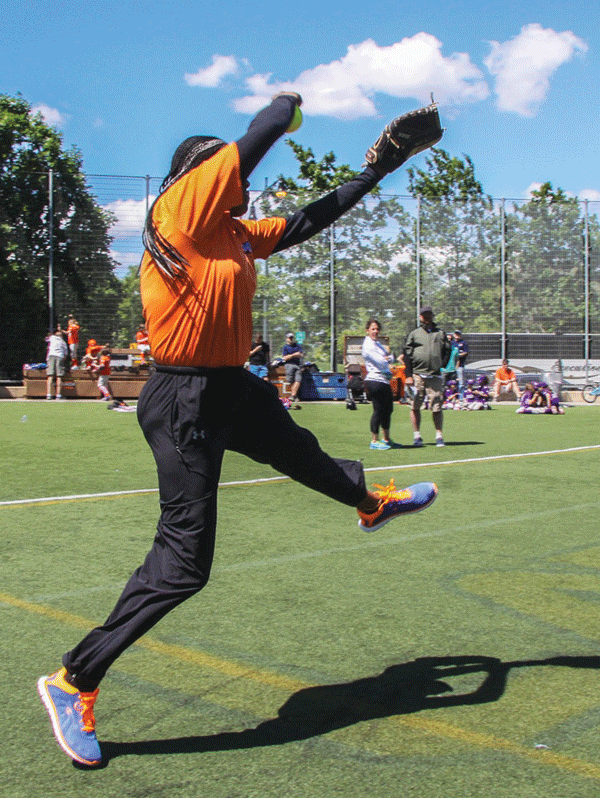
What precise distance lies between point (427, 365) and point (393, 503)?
9187 millimetres

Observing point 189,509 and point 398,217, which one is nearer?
point 189,509

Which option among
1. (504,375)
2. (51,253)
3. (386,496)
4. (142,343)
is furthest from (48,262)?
(386,496)

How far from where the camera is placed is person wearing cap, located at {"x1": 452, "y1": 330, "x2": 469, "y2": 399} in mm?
26998

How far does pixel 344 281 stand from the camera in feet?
101

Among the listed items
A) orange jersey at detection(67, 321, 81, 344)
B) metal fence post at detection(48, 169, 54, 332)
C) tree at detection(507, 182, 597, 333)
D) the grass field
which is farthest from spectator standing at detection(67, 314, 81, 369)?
the grass field

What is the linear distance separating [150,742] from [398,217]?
29707mm

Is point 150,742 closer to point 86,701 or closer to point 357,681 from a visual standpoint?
point 86,701

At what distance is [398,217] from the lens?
31516mm

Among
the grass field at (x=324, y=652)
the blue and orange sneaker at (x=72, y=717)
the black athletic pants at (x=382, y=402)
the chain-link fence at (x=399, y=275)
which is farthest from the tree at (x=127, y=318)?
the blue and orange sneaker at (x=72, y=717)

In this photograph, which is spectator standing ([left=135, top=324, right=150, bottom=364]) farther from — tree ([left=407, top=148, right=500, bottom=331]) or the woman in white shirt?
the woman in white shirt

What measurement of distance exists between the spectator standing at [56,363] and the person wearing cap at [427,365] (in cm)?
1375

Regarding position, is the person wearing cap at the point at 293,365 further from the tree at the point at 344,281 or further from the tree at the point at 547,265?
the tree at the point at 547,265

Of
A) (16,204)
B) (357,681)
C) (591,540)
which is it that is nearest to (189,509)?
(357,681)

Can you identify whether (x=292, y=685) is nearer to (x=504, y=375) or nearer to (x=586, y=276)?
(x=504, y=375)
